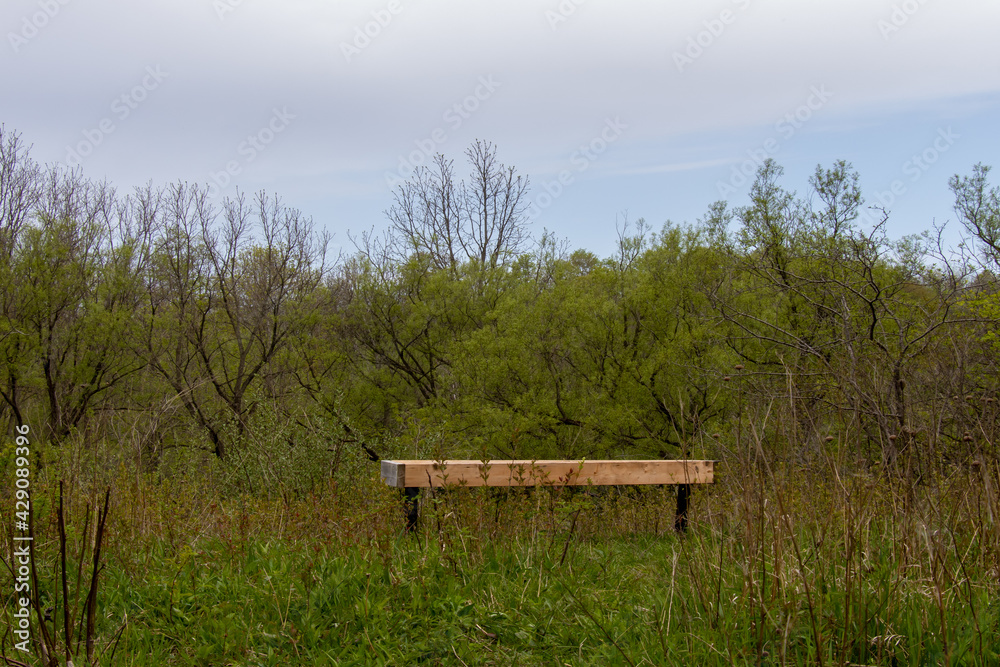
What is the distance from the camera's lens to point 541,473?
15.3 ft

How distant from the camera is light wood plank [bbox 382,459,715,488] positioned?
15.4 ft

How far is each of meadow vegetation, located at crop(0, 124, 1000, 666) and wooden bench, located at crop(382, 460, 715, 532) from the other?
0.18m

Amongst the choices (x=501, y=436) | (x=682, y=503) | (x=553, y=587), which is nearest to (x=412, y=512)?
(x=553, y=587)

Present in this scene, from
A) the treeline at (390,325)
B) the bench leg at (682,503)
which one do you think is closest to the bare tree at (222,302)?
the treeline at (390,325)

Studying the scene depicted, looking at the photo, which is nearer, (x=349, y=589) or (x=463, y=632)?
(x=463, y=632)

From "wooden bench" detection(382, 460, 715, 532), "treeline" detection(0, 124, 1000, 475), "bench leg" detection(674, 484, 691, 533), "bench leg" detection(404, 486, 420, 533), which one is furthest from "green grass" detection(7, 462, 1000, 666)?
"treeline" detection(0, 124, 1000, 475)

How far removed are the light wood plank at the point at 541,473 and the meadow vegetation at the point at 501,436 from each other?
0.68ft

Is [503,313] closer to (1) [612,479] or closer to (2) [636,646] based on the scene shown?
(1) [612,479]

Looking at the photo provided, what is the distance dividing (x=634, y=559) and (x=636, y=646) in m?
1.66

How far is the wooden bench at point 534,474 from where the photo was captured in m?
4.69

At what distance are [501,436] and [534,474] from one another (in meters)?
10.9

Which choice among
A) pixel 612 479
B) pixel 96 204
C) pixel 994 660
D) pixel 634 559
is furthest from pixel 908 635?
pixel 96 204

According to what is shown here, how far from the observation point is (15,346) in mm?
18859

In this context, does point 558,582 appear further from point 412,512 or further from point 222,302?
point 222,302
